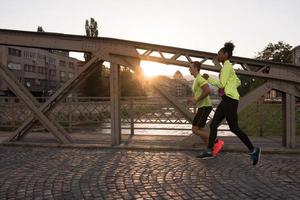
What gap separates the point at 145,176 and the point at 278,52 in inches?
2277

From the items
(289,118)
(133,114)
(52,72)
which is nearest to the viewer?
(289,118)

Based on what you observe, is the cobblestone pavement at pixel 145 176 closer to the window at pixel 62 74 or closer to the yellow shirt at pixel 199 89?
the yellow shirt at pixel 199 89

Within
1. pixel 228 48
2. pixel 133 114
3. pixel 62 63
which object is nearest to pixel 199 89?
pixel 228 48

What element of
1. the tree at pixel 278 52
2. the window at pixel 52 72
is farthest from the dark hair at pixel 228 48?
the window at pixel 52 72

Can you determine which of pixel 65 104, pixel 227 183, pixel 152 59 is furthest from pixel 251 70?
pixel 65 104

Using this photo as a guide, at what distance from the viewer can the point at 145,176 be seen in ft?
18.4

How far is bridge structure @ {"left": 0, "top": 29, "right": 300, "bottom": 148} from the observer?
829cm

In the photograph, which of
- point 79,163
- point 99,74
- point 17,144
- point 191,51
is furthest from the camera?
point 99,74

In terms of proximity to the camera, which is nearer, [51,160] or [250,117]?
[51,160]

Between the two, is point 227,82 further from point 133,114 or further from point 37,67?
point 37,67

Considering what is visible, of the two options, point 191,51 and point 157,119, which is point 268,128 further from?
point 191,51

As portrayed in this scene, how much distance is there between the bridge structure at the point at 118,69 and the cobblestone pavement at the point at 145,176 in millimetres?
1183

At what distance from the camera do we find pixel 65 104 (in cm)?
1324

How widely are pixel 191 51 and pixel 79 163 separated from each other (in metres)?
3.55
